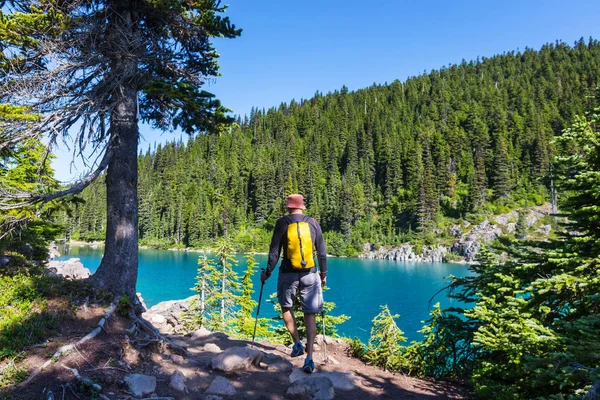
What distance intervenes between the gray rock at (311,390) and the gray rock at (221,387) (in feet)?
2.26

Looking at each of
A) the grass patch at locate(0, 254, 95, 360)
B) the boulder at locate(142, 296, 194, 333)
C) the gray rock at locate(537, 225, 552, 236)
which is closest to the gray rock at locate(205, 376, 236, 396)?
the grass patch at locate(0, 254, 95, 360)

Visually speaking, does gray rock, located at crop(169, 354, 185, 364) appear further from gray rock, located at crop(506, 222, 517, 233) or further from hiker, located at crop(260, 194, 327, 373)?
gray rock, located at crop(506, 222, 517, 233)

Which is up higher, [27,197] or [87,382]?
[27,197]

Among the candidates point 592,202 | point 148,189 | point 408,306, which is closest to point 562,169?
point 592,202

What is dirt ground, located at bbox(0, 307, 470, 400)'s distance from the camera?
3.34 metres

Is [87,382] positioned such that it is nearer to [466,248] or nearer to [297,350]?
[297,350]

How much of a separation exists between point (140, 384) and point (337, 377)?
8.36ft

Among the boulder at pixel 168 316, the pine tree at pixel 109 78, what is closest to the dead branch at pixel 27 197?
the pine tree at pixel 109 78

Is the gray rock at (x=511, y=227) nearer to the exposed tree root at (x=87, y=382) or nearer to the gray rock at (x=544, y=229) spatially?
the gray rock at (x=544, y=229)

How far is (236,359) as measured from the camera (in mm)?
4676

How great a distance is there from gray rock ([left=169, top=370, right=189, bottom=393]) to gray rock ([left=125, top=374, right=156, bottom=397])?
0.69 feet

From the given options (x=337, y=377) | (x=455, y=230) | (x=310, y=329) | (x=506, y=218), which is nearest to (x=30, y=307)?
(x=310, y=329)

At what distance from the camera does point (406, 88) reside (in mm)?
154625

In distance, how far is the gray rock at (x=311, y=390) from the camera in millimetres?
3986
